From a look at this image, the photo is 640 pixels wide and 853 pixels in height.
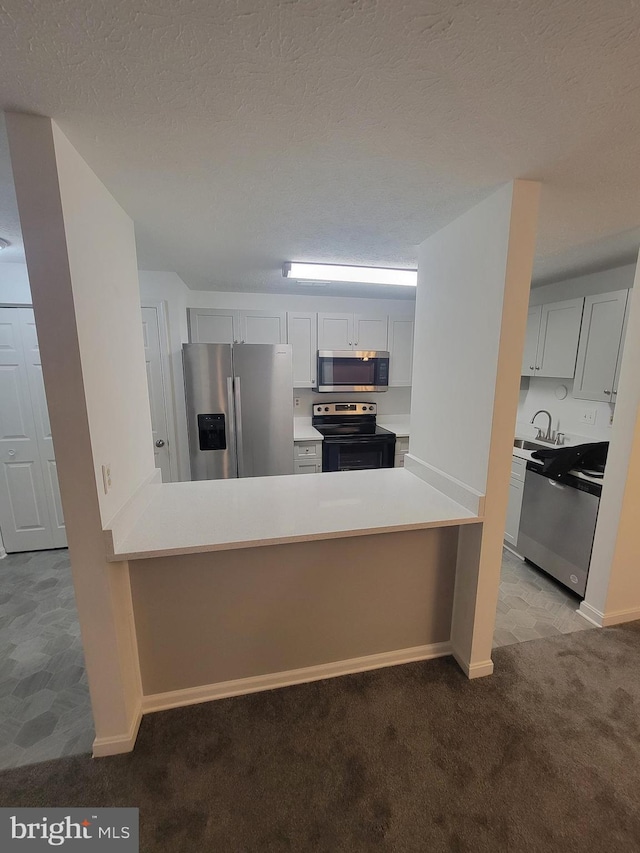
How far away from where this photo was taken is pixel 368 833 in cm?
121

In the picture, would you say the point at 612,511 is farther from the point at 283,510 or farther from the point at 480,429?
the point at 283,510

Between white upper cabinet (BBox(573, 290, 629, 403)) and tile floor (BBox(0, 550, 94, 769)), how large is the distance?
11.9 ft

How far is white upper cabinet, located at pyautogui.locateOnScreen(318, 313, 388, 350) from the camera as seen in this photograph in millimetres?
3666

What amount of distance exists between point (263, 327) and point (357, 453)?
62.5 inches

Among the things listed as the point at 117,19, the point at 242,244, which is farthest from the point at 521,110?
the point at 242,244

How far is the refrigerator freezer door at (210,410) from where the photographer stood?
2924mm

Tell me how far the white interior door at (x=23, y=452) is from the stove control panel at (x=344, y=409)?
2.46 meters

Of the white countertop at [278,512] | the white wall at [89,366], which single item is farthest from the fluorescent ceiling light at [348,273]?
the white countertop at [278,512]

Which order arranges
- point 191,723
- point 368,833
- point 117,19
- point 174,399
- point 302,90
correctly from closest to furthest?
point 117,19, point 302,90, point 368,833, point 191,723, point 174,399

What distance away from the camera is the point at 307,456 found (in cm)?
351

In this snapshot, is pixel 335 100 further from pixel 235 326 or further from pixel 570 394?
pixel 570 394

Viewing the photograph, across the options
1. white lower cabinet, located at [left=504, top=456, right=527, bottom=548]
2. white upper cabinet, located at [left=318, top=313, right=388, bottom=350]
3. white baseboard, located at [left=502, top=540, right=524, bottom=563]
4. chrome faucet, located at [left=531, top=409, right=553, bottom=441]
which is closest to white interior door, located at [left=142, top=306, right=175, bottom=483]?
white upper cabinet, located at [left=318, top=313, right=388, bottom=350]

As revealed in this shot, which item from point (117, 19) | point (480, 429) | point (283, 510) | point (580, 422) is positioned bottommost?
point (283, 510)

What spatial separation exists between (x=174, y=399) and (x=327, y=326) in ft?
5.54
